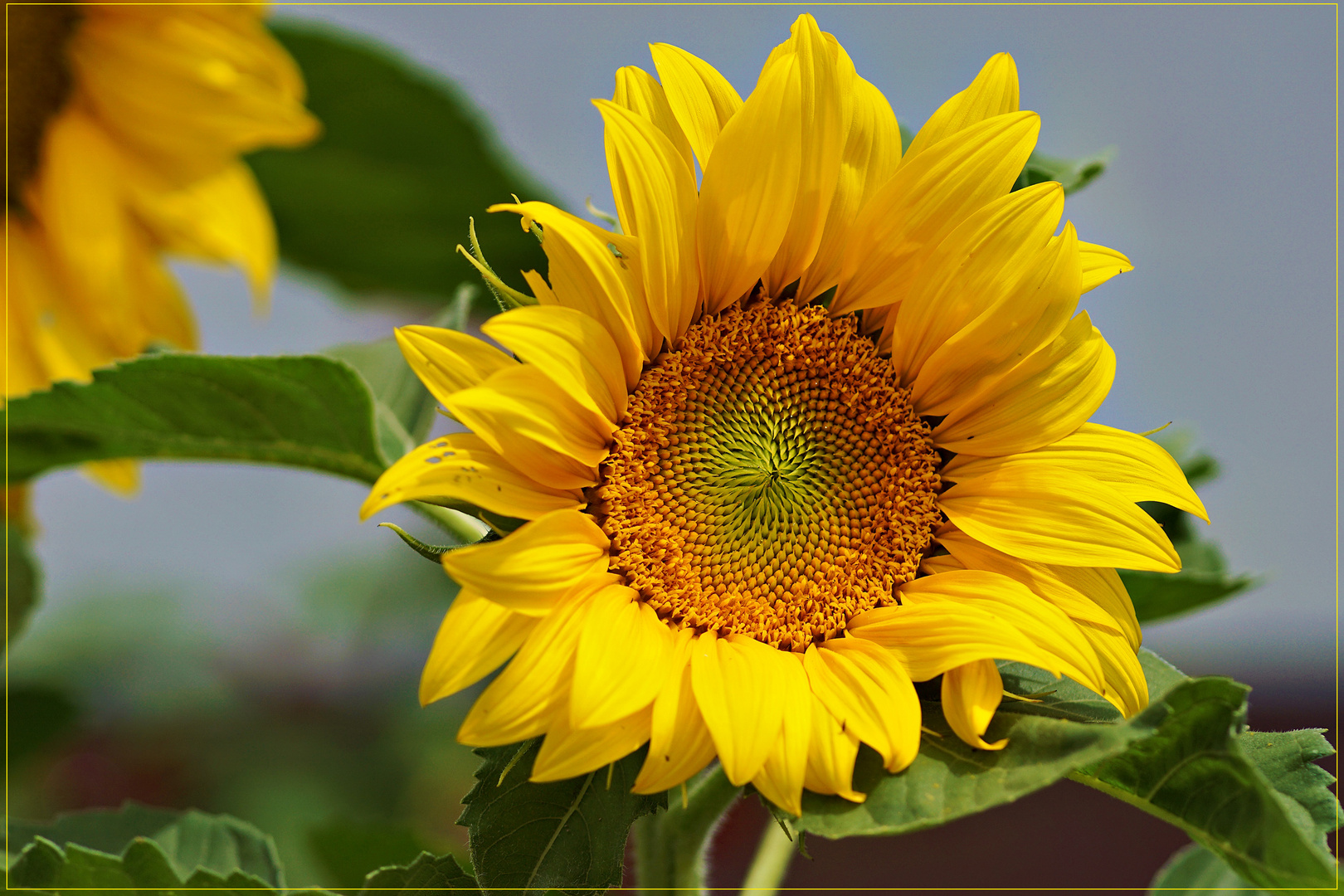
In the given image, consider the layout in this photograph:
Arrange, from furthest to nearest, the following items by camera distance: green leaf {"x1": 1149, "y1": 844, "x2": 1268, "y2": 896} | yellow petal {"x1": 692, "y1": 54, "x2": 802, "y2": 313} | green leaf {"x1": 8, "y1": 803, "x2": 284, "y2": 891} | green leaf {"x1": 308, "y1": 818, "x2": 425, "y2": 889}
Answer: green leaf {"x1": 308, "y1": 818, "x2": 425, "y2": 889}, green leaf {"x1": 1149, "y1": 844, "x2": 1268, "y2": 896}, green leaf {"x1": 8, "y1": 803, "x2": 284, "y2": 891}, yellow petal {"x1": 692, "y1": 54, "x2": 802, "y2": 313}

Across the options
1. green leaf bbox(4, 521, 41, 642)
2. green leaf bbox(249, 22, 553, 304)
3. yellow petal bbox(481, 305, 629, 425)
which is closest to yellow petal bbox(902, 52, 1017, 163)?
yellow petal bbox(481, 305, 629, 425)

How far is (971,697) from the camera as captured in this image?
0.55 m

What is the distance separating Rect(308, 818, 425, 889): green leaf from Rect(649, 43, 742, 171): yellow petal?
0.82 meters

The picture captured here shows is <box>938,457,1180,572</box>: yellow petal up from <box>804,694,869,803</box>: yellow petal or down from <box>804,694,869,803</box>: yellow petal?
up

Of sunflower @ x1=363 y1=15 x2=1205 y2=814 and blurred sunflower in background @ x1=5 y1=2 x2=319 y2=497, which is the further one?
blurred sunflower in background @ x1=5 y1=2 x2=319 y2=497

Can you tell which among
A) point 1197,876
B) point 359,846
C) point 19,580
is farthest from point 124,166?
point 1197,876

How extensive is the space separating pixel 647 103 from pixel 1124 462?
340 mm

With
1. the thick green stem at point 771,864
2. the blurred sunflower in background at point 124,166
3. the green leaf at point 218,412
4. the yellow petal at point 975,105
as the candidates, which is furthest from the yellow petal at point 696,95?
the blurred sunflower in background at point 124,166

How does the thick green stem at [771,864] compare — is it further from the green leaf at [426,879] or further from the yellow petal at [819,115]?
the yellow petal at [819,115]

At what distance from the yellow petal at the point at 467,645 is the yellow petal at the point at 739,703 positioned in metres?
0.10

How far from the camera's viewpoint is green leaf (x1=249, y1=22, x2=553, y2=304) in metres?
1.33

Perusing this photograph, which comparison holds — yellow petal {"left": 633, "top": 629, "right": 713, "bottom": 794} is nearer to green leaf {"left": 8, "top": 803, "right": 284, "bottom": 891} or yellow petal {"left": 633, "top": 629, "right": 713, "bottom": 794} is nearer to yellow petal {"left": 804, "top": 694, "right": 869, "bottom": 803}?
yellow petal {"left": 804, "top": 694, "right": 869, "bottom": 803}

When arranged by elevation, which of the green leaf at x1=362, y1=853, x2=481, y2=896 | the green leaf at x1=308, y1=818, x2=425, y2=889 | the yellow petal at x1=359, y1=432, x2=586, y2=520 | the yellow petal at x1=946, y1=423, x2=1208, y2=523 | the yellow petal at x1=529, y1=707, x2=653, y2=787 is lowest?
the green leaf at x1=308, y1=818, x2=425, y2=889

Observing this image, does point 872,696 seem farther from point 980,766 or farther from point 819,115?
point 819,115
